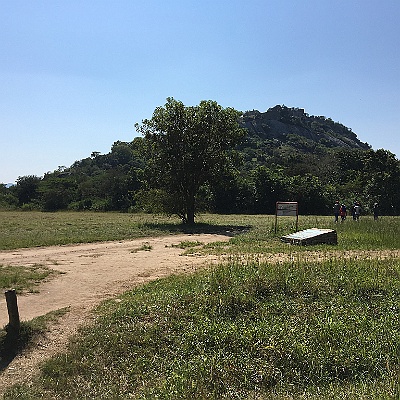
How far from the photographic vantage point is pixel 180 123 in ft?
88.5

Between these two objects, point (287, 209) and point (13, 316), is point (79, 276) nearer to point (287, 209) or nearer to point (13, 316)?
point (13, 316)

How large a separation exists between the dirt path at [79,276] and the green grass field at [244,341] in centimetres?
44

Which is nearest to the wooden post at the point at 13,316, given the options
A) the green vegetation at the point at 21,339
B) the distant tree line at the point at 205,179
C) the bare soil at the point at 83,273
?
the green vegetation at the point at 21,339

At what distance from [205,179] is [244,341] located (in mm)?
21634

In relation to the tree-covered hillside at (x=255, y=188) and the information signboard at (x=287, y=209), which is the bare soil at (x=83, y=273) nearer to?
the information signboard at (x=287, y=209)

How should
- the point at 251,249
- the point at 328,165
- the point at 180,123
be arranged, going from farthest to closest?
the point at 328,165 → the point at 180,123 → the point at 251,249

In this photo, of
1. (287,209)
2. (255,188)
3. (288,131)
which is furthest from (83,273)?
(288,131)

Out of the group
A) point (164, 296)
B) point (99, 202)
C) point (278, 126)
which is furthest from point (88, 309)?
point (278, 126)

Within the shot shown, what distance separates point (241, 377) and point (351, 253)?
8.91 m

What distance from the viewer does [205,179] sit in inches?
1098

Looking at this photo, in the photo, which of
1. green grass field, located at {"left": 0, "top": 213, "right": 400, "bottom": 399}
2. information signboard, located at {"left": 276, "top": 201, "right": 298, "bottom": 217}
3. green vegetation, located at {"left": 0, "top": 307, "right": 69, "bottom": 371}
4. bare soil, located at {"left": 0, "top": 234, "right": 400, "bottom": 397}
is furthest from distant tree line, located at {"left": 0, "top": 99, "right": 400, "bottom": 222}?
green vegetation, located at {"left": 0, "top": 307, "right": 69, "bottom": 371}

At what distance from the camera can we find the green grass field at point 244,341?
5.54 m

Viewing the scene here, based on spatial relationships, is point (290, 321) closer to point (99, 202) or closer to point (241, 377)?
point (241, 377)

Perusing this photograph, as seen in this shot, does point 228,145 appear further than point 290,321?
Yes
